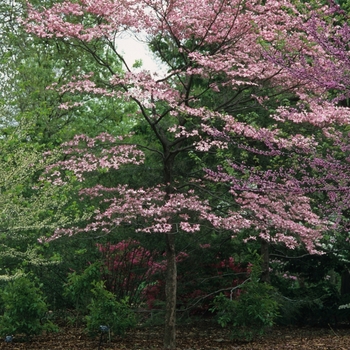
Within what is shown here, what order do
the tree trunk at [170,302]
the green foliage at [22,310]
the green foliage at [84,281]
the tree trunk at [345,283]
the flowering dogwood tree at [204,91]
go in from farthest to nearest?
the tree trunk at [345,283]
the green foliage at [84,281]
the green foliage at [22,310]
the tree trunk at [170,302]
the flowering dogwood tree at [204,91]

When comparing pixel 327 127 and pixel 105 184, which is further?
pixel 105 184

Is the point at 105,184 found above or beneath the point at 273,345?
above

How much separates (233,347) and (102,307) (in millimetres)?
2220

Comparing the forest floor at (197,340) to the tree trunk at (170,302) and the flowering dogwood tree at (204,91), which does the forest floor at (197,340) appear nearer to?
the tree trunk at (170,302)

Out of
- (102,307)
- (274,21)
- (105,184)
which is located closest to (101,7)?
(274,21)

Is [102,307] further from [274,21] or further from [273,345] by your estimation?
[274,21]

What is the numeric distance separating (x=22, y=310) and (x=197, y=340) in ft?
9.91

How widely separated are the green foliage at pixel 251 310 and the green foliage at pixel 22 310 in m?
2.99

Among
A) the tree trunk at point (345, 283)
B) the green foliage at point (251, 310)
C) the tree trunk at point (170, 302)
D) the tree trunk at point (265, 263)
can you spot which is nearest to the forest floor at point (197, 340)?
the green foliage at point (251, 310)

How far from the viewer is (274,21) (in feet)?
28.8

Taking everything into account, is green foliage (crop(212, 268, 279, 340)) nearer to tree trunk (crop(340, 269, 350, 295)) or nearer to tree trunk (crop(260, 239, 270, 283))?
tree trunk (crop(260, 239, 270, 283))

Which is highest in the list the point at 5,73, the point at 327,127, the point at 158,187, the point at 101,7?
the point at 5,73

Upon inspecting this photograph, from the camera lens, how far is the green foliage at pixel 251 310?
9.48m

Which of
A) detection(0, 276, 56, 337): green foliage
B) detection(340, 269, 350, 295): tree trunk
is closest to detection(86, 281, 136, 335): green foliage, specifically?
detection(0, 276, 56, 337): green foliage
